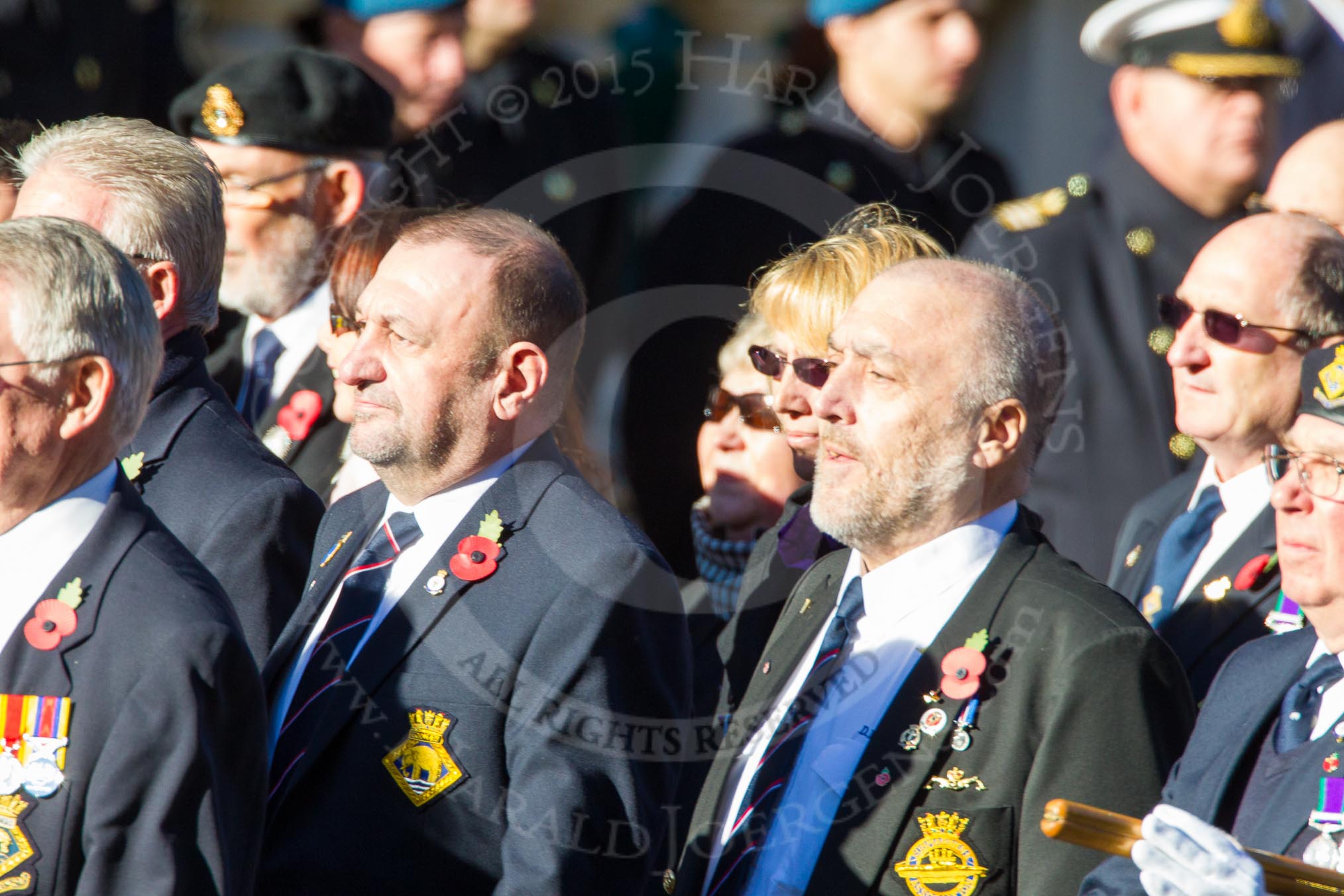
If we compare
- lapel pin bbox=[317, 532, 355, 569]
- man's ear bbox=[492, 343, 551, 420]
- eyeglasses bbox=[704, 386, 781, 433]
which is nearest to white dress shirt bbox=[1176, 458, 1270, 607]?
eyeglasses bbox=[704, 386, 781, 433]

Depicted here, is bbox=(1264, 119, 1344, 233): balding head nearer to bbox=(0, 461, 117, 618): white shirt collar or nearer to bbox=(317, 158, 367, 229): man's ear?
bbox=(317, 158, 367, 229): man's ear

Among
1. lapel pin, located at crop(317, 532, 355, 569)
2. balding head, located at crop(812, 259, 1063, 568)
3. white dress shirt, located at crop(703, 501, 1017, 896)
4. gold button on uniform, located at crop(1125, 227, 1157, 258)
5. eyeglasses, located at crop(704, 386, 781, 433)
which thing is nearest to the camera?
white dress shirt, located at crop(703, 501, 1017, 896)

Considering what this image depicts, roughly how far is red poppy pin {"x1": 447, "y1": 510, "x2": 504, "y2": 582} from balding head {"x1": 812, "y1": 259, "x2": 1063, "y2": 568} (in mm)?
649

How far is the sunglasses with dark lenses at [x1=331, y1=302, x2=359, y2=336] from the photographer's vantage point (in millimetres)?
4258

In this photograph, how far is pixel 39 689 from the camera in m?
2.57

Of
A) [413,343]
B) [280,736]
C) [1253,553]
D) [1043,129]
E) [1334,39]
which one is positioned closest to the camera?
[280,736]

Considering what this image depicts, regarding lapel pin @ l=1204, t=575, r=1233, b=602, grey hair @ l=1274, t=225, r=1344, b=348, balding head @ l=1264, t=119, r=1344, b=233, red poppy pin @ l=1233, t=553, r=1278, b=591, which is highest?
balding head @ l=1264, t=119, r=1344, b=233

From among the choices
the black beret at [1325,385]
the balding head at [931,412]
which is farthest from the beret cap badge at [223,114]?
the black beret at [1325,385]

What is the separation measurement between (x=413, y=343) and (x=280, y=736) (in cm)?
83

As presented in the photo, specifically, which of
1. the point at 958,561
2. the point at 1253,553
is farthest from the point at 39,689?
the point at 1253,553

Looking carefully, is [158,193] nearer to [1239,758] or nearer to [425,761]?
[425,761]

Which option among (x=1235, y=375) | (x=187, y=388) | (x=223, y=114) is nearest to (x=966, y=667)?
(x=1235, y=375)

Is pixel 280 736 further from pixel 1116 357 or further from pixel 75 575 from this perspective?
pixel 1116 357

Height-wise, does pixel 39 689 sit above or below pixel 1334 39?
below
